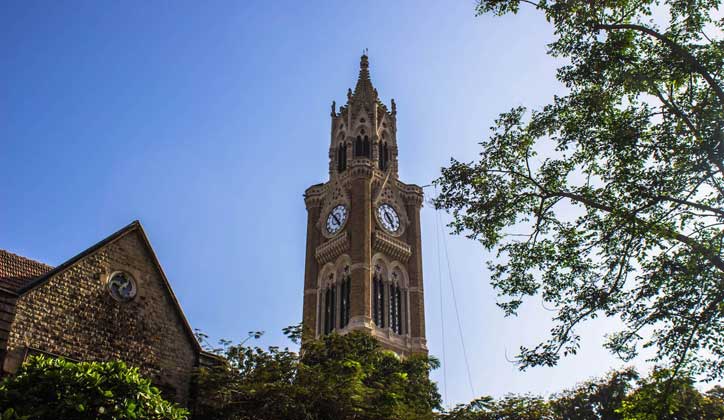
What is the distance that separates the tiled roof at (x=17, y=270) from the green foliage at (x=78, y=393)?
141 inches

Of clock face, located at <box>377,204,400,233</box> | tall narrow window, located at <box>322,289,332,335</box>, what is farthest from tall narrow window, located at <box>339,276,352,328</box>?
clock face, located at <box>377,204,400,233</box>

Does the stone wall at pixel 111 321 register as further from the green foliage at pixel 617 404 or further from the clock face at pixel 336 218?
the clock face at pixel 336 218

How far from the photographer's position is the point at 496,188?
532 inches

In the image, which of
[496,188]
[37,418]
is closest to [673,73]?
[496,188]

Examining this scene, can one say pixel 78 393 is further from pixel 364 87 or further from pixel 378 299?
pixel 364 87

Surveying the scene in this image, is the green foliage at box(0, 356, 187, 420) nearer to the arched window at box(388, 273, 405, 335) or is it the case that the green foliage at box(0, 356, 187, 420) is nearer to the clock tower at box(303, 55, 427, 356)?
the clock tower at box(303, 55, 427, 356)

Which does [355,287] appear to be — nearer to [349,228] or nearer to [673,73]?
[349,228]

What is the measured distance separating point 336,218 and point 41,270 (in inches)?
1300

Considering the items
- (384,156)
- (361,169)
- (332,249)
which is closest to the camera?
(332,249)

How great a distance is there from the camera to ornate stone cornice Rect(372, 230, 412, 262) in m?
48.7

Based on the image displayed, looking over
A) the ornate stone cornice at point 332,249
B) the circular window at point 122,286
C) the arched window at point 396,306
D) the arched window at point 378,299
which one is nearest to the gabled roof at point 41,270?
the circular window at point 122,286

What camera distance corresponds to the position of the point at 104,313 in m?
16.6

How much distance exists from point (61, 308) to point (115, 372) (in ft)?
13.3

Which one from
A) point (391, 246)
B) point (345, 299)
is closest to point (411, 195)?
point (391, 246)
